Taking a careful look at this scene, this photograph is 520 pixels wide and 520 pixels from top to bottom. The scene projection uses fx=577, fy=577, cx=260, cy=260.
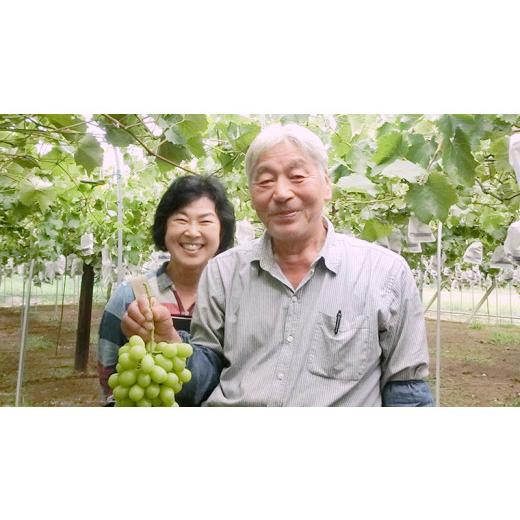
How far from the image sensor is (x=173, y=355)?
1.50 meters

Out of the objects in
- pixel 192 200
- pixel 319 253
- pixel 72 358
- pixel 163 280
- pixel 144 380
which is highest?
pixel 192 200

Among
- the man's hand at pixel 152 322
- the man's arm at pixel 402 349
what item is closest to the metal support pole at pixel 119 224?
the man's hand at pixel 152 322

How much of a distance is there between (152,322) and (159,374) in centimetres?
14

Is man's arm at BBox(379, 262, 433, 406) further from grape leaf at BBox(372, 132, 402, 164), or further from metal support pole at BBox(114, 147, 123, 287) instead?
metal support pole at BBox(114, 147, 123, 287)

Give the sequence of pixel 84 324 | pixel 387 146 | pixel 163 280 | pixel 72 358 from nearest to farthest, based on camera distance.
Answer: pixel 163 280 < pixel 387 146 < pixel 84 324 < pixel 72 358

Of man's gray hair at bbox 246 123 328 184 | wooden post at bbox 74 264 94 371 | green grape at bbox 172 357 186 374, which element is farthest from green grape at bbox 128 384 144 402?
man's gray hair at bbox 246 123 328 184

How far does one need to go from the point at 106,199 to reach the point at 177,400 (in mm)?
996

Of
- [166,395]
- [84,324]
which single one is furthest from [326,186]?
[84,324]

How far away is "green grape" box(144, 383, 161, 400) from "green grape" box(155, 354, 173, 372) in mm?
55

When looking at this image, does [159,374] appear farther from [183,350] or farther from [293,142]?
[293,142]

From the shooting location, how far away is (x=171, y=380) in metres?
1.51

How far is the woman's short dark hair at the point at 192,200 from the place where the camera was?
174 cm

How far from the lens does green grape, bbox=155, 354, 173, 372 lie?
4.90 feet

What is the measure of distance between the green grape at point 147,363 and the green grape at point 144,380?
2 cm
